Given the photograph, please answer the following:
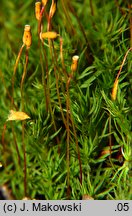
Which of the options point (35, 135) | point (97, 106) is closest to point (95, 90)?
point (97, 106)

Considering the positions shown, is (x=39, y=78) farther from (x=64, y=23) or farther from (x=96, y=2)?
(x=96, y=2)

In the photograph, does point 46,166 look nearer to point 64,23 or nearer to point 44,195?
point 44,195

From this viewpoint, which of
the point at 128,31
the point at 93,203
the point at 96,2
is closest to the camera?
the point at 93,203

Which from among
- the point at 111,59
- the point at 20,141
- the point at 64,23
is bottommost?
the point at 20,141

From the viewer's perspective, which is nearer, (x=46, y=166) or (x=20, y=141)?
(x=46, y=166)

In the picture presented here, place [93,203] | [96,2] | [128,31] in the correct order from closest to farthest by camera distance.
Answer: [93,203], [128,31], [96,2]

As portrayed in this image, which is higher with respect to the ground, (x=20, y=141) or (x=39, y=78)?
(x=39, y=78)
